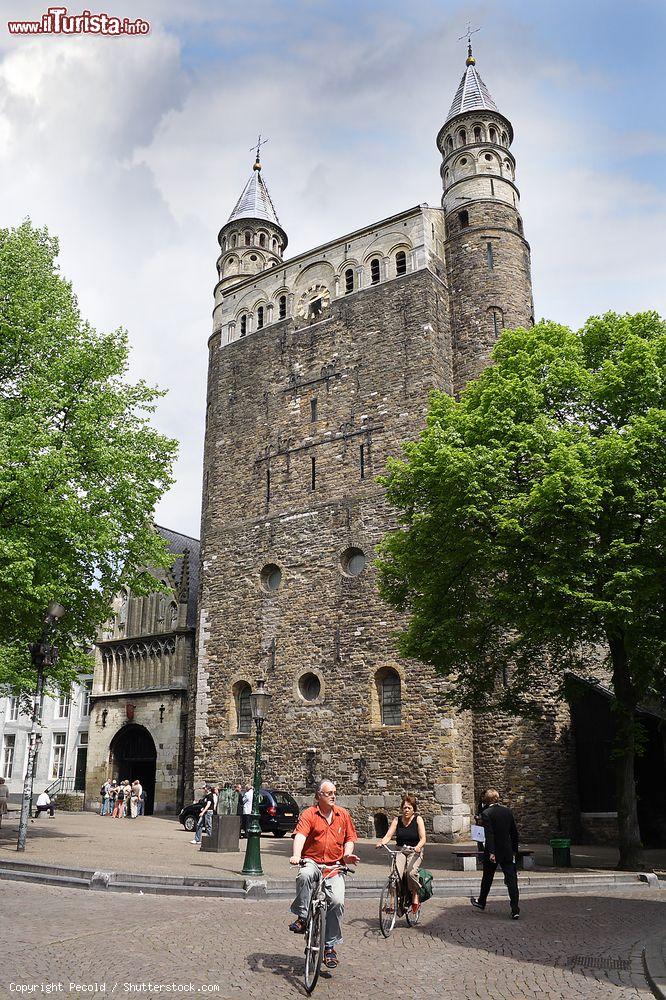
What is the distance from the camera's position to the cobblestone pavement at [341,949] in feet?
20.8

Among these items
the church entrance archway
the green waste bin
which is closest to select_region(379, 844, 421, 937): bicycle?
the green waste bin

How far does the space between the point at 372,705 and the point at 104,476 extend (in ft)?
35.2

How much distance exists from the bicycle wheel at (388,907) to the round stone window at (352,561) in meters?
16.0

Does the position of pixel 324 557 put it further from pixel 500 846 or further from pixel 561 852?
pixel 500 846

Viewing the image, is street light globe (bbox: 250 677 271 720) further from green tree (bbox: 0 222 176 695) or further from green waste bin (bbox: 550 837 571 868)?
green waste bin (bbox: 550 837 571 868)

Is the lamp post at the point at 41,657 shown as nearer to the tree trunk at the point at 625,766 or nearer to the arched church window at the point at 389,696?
the arched church window at the point at 389,696

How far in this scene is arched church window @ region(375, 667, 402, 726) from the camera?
22797 mm

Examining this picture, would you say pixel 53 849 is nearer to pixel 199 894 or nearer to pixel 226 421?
pixel 199 894

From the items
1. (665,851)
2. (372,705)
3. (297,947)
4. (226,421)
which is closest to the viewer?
(297,947)

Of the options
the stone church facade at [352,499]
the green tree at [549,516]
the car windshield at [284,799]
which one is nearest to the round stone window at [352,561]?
the stone church facade at [352,499]

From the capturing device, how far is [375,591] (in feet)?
78.8

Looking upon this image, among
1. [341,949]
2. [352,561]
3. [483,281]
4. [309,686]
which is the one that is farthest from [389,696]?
[341,949]

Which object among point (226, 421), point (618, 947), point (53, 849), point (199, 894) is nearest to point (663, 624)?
point (618, 947)

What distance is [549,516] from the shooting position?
14.9 metres
